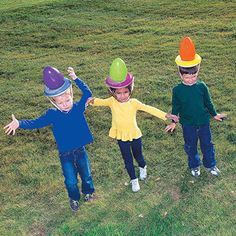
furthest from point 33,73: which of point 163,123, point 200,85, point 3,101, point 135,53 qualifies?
point 200,85

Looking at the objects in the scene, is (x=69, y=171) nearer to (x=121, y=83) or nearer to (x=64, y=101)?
(x=64, y=101)

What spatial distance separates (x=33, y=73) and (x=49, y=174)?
443cm

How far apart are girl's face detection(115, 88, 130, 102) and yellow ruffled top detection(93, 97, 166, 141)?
100 mm

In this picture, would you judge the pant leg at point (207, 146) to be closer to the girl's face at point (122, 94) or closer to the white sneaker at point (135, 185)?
the white sneaker at point (135, 185)

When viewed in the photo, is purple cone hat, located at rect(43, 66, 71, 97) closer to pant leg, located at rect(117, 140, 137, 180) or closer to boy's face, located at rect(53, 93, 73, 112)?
boy's face, located at rect(53, 93, 73, 112)

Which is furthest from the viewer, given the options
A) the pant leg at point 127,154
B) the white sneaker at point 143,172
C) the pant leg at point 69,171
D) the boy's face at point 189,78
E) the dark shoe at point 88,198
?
the white sneaker at point 143,172

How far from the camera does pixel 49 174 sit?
7.22 metres

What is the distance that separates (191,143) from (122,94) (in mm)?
1328

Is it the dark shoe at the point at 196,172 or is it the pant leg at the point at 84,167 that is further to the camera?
the dark shoe at the point at 196,172

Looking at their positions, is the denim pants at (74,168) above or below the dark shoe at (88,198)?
above

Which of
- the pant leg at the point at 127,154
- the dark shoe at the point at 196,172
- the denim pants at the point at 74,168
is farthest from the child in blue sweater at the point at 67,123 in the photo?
the dark shoe at the point at 196,172

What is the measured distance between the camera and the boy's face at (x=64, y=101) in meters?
5.66

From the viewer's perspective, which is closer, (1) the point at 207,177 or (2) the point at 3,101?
(1) the point at 207,177

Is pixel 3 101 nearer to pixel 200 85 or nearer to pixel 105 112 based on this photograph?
pixel 105 112
